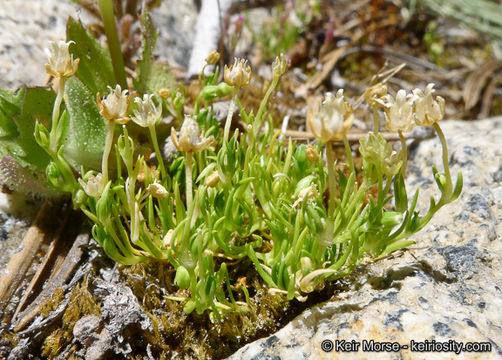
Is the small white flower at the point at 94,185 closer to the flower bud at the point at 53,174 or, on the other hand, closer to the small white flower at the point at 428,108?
the flower bud at the point at 53,174

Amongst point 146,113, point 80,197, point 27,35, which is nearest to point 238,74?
point 146,113

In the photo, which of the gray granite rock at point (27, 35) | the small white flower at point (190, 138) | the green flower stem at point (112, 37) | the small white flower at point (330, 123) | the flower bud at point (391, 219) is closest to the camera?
the small white flower at point (330, 123)

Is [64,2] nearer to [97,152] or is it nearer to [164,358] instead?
[97,152]

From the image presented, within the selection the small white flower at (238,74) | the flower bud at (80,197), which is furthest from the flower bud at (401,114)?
the flower bud at (80,197)

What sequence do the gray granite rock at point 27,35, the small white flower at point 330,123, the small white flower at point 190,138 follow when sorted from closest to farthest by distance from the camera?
the small white flower at point 330,123 < the small white flower at point 190,138 < the gray granite rock at point 27,35

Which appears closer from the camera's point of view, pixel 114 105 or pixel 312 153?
pixel 114 105

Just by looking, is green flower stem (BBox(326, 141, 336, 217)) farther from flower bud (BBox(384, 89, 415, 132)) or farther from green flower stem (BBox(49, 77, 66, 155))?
green flower stem (BBox(49, 77, 66, 155))

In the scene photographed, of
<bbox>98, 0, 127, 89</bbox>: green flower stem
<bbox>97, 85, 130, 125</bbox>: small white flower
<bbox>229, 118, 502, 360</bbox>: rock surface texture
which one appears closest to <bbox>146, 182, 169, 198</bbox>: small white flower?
<bbox>97, 85, 130, 125</bbox>: small white flower

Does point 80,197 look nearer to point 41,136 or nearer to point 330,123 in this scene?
point 41,136
